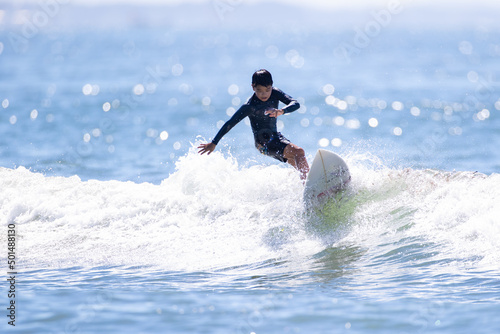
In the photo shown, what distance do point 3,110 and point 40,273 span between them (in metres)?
20.9

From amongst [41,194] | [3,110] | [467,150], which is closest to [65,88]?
[3,110]

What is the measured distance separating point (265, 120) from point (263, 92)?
45cm

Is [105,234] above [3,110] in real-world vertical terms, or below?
Answer: below

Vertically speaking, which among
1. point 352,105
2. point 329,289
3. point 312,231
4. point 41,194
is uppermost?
point 352,105

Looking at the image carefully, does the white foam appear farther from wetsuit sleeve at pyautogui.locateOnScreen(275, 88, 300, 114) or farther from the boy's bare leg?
wetsuit sleeve at pyautogui.locateOnScreen(275, 88, 300, 114)

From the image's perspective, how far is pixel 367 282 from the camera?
6.88 metres

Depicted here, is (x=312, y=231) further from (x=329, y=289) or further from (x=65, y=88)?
(x=65, y=88)

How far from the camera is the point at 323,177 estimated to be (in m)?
8.67

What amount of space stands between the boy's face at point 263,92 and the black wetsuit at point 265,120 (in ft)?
0.22

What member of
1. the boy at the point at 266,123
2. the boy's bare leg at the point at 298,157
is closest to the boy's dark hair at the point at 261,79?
the boy at the point at 266,123

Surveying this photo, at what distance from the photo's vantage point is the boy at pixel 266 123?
865 centimetres

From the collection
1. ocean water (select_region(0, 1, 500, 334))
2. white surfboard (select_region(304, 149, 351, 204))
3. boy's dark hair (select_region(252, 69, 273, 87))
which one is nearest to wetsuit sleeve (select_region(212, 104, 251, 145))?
boy's dark hair (select_region(252, 69, 273, 87))

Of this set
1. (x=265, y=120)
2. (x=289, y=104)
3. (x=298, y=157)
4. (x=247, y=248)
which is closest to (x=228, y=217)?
(x=247, y=248)

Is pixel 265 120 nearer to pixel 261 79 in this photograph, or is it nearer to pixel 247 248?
pixel 261 79
